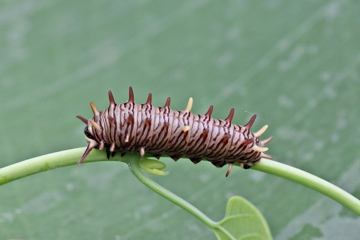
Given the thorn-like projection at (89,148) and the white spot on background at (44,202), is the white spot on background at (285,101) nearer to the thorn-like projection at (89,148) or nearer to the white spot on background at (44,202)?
the white spot on background at (44,202)

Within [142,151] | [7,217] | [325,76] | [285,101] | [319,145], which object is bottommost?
[7,217]

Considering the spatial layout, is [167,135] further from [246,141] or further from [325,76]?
[325,76]

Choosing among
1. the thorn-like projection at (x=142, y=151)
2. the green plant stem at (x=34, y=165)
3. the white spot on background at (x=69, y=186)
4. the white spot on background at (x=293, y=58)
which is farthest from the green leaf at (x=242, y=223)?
the white spot on background at (x=293, y=58)

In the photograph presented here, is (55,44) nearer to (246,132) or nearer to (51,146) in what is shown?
(51,146)

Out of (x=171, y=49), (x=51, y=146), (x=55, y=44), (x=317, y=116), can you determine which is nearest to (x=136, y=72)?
(x=171, y=49)

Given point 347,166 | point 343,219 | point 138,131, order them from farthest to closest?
point 347,166, point 343,219, point 138,131

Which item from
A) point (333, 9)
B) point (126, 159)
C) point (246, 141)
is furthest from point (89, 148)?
point (333, 9)
